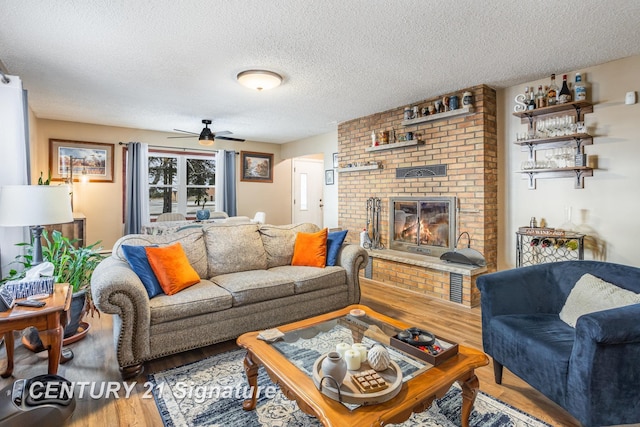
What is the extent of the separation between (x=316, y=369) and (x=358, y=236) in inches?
151

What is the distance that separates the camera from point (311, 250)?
352cm

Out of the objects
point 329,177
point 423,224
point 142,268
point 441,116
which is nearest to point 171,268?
point 142,268

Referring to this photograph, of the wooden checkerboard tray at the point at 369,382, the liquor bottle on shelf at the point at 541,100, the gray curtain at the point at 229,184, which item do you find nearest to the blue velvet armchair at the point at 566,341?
the wooden checkerboard tray at the point at 369,382

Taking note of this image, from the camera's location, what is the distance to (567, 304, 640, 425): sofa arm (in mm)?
1474

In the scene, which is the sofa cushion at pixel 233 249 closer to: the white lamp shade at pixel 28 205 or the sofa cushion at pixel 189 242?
the sofa cushion at pixel 189 242

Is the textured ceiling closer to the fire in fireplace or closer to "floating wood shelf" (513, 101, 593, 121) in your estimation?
"floating wood shelf" (513, 101, 593, 121)

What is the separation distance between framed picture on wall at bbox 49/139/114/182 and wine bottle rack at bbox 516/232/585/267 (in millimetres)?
6344

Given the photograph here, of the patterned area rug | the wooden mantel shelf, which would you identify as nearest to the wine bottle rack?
the wooden mantel shelf

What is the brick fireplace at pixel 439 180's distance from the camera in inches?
148

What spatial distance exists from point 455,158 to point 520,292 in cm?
214

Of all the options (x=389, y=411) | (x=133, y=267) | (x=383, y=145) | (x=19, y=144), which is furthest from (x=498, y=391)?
(x=19, y=144)

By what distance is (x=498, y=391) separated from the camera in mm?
2078

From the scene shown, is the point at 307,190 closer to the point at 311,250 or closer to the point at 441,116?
the point at 441,116

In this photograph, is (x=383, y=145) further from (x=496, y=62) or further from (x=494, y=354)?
(x=494, y=354)
